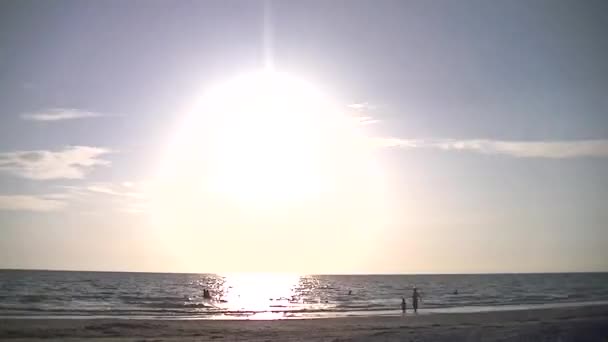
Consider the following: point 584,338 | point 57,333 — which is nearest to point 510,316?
point 584,338

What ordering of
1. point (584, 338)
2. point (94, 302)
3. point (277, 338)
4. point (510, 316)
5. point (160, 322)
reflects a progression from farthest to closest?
1. point (94, 302)
2. point (510, 316)
3. point (160, 322)
4. point (277, 338)
5. point (584, 338)

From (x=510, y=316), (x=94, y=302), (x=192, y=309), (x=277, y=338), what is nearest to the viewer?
(x=277, y=338)

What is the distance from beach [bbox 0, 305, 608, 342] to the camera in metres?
26.3

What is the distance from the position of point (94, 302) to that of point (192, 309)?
40.3 ft

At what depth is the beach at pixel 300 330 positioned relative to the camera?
86.3 feet

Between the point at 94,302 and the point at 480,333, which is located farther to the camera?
the point at 94,302

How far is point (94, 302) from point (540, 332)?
45.3 metres

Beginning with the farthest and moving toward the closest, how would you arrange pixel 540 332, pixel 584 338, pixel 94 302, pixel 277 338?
1. pixel 94 302
2. pixel 277 338
3. pixel 540 332
4. pixel 584 338

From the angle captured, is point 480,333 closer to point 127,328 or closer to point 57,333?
point 127,328

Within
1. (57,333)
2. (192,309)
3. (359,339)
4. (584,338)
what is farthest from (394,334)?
(192,309)

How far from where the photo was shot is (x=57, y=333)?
1158 inches

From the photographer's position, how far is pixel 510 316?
139 feet

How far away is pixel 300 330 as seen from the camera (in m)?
32.4

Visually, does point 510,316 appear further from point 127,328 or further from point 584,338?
point 127,328
